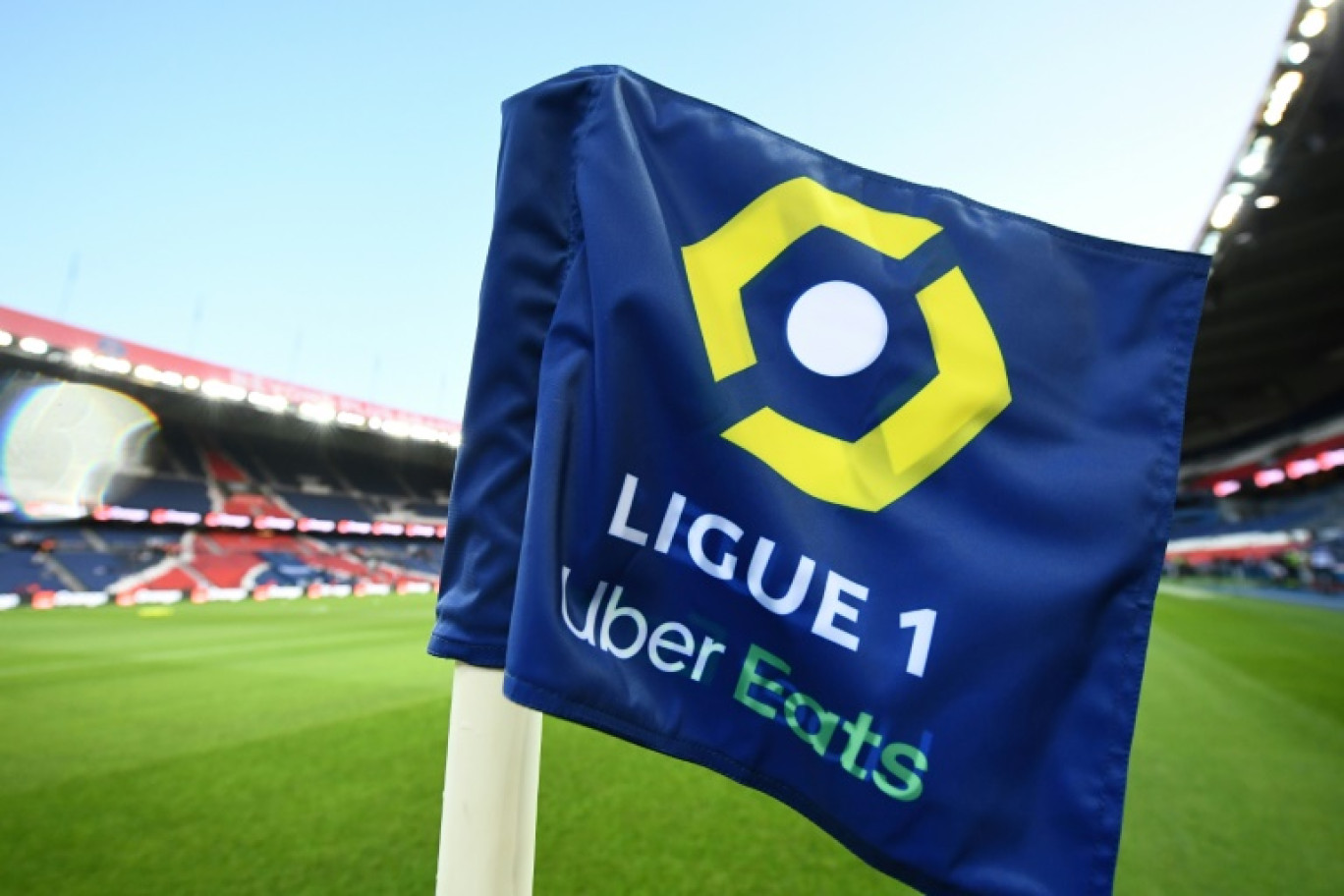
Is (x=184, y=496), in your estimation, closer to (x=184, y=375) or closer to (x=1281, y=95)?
(x=184, y=375)

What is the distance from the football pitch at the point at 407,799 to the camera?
2479mm

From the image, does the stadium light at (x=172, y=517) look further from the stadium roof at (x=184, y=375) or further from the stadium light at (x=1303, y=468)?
the stadium light at (x=1303, y=468)

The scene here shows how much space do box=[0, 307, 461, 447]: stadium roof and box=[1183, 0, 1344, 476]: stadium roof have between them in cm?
1552

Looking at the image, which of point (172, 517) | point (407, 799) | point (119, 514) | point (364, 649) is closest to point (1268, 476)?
point (364, 649)

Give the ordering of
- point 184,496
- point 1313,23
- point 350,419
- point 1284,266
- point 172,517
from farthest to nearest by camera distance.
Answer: point 184,496 < point 350,419 < point 172,517 < point 1284,266 < point 1313,23

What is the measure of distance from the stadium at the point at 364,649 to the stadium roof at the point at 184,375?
0.07 meters

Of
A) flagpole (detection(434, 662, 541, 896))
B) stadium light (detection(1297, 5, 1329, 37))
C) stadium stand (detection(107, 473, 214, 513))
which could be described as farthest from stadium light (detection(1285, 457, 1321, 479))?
stadium stand (detection(107, 473, 214, 513))

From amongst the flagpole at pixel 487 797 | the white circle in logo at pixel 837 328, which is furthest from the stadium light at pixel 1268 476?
the flagpole at pixel 487 797

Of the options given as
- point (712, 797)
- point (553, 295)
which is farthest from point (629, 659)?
point (712, 797)

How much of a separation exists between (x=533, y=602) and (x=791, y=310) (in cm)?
47

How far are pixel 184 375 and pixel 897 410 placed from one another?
69.9 feet

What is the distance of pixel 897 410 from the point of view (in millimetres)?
867

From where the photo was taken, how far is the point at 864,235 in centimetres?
89

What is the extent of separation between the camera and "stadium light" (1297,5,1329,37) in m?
9.30
